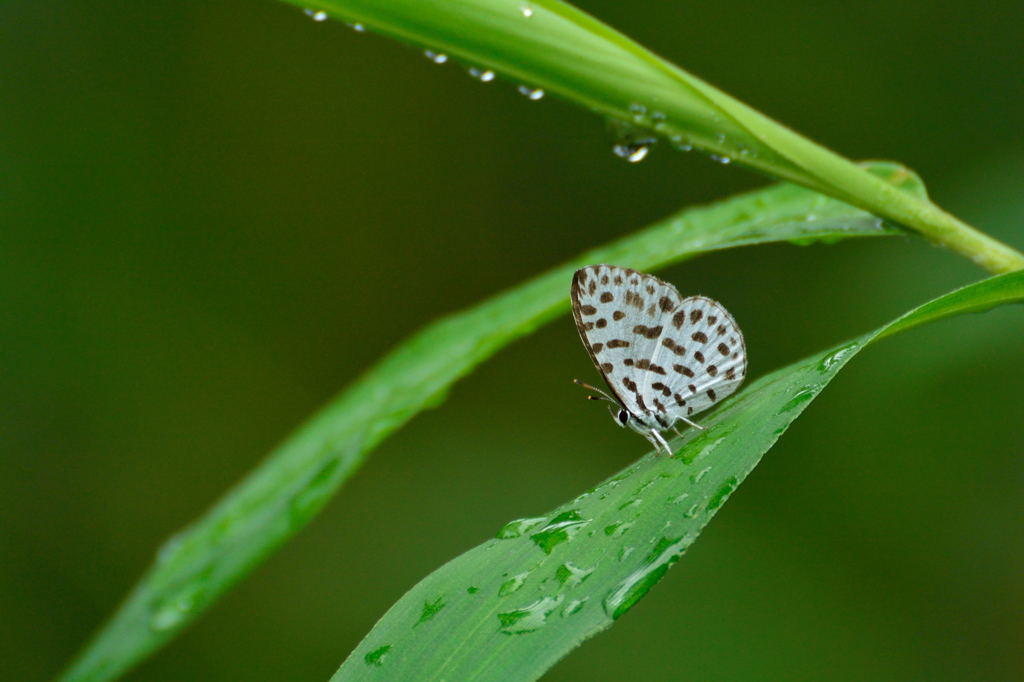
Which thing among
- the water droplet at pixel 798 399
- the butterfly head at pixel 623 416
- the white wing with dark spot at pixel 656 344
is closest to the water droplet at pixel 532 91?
the water droplet at pixel 798 399

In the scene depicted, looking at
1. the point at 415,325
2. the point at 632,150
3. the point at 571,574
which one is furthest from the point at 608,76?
the point at 415,325

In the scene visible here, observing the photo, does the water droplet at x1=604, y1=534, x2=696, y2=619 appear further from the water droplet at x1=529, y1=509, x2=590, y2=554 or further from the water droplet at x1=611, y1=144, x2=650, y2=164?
the water droplet at x1=611, y1=144, x2=650, y2=164

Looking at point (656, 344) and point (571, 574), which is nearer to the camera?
point (571, 574)

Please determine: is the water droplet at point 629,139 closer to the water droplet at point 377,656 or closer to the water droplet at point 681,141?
the water droplet at point 681,141

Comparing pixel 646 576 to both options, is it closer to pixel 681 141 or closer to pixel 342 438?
pixel 681 141

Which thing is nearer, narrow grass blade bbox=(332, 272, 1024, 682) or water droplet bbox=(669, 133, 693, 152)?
narrow grass blade bbox=(332, 272, 1024, 682)

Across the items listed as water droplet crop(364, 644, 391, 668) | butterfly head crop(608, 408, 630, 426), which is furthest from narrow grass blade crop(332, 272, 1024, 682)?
butterfly head crop(608, 408, 630, 426)
